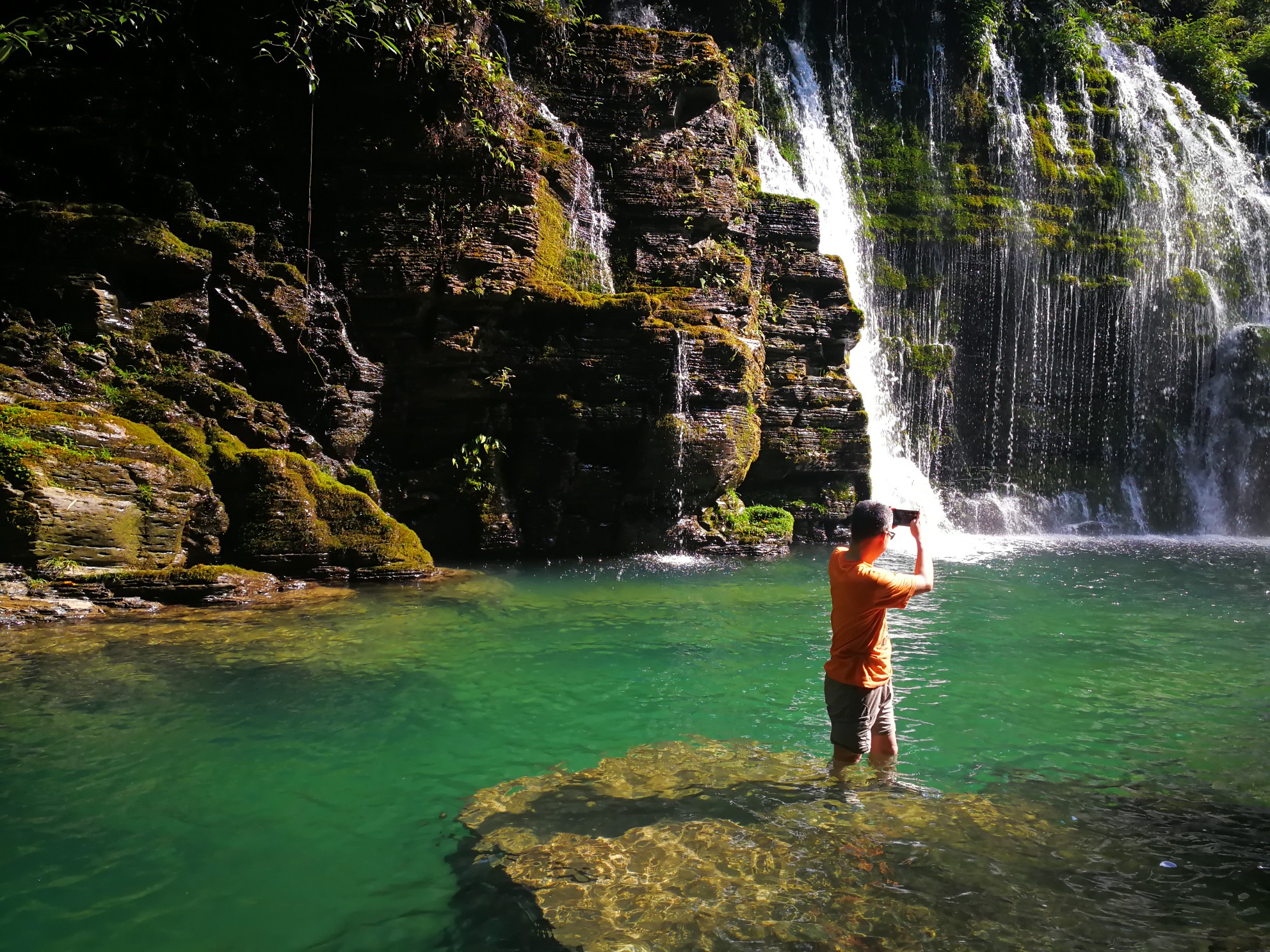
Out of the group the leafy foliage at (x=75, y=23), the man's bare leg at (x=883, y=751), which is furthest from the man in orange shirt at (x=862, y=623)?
the leafy foliage at (x=75, y=23)

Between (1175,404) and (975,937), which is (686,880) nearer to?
(975,937)

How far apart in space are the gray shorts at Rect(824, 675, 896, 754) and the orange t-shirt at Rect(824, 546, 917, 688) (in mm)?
64

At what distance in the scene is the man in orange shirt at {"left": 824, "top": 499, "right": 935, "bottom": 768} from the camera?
A: 4.21 metres

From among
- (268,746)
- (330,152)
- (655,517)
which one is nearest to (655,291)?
(655,517)

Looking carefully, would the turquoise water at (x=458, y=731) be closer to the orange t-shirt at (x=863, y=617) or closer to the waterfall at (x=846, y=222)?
the orange t-shirt at (x=863, y=617)

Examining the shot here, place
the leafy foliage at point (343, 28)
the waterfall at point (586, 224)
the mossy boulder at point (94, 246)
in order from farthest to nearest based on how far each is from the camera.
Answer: the waterfall at point (586, 224)
the leafy foliage at point (343, 28)
the mossy boulder at point (94, 246)

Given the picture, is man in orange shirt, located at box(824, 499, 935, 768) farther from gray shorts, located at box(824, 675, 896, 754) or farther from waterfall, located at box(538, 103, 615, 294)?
waterfall, located at box(538, 103, 615, 294)

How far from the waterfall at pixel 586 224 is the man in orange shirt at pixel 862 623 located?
34.5ft

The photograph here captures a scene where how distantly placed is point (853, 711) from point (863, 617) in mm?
550

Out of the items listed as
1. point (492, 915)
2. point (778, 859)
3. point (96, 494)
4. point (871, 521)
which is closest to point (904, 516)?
point (871, 521)

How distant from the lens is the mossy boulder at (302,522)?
33.9 ft

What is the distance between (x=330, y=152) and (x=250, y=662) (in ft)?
29.8

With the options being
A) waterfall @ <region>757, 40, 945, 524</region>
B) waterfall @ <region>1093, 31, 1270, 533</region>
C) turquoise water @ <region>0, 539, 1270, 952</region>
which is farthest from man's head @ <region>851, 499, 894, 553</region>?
waterfall @ <region>1093, 31, 1270, 533</region>

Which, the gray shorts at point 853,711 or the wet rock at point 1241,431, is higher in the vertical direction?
the wet rock at point 1241,431
